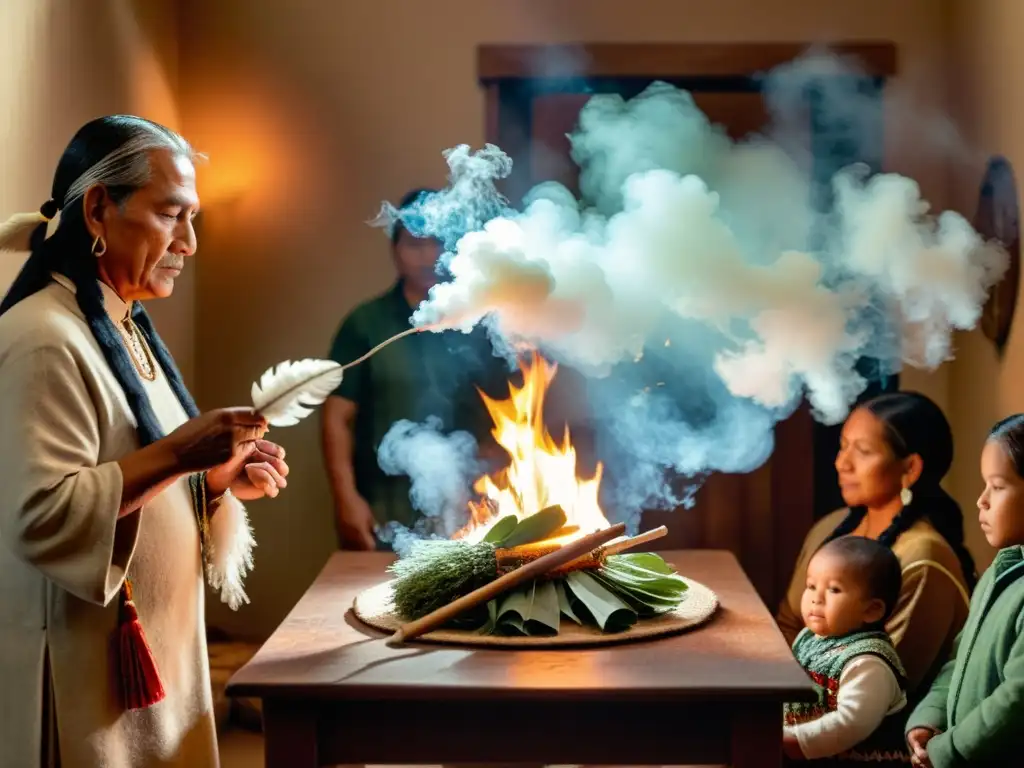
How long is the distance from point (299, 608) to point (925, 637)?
1414 millimetres

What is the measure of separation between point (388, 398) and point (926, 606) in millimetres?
2074

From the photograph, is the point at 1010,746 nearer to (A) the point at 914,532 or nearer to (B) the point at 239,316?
(A) the point at 914,532

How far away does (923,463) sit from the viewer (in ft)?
9.80

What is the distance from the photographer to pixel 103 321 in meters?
2.09

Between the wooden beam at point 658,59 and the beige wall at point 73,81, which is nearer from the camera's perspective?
the beige wall at point 73,81

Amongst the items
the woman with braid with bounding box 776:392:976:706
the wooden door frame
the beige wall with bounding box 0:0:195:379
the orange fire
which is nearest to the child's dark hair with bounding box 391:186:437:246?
the wooden door frame

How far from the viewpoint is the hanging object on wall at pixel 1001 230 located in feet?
11.4

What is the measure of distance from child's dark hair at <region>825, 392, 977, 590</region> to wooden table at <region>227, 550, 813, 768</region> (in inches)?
38.7

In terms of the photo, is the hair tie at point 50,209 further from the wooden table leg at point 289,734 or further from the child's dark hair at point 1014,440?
the child's dark hair at point 1014,440

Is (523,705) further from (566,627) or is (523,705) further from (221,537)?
(221,537)

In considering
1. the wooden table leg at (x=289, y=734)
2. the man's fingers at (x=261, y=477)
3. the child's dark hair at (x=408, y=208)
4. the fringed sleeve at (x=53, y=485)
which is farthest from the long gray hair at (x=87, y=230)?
the child's dark hair at (x=408, y=208)

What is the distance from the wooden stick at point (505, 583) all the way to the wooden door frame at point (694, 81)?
205cm

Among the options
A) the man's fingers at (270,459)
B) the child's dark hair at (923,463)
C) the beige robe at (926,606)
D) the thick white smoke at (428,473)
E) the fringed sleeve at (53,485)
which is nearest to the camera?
the fringed sleeve at (53,485)

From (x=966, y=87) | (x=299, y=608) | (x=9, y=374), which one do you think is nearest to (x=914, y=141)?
(x=966, y=87)
